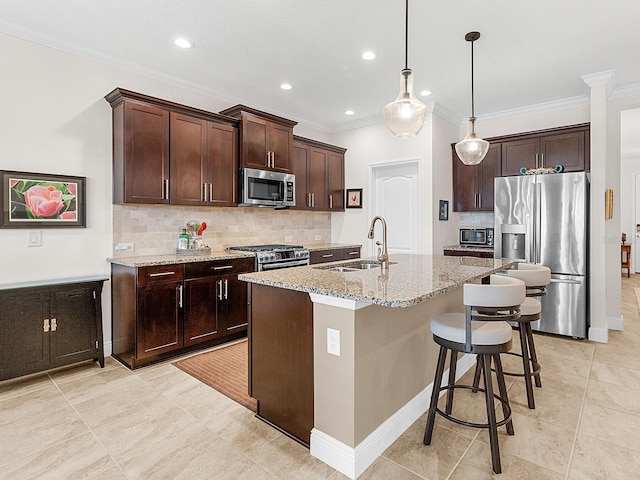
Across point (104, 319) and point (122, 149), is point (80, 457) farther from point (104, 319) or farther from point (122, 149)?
point (122, 149)

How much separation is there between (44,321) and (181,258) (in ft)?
3.68

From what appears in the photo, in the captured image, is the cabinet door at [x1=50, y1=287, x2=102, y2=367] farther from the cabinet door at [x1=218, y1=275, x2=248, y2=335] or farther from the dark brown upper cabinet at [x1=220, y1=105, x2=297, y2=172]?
the dark brown upper cabinet at [x1=220, y1=105, x2=297, y2=172]

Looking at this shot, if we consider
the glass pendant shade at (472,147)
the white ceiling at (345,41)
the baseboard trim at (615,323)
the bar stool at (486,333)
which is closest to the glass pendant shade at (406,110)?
the white ceiling at (345,41)

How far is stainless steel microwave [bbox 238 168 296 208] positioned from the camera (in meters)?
4.18

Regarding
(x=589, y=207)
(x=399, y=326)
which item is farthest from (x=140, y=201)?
(x=589, y=207)

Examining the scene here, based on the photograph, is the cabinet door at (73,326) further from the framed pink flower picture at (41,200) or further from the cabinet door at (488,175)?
the cabinet door at (488,175)

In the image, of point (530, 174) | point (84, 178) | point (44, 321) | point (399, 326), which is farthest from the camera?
point (530, 174)

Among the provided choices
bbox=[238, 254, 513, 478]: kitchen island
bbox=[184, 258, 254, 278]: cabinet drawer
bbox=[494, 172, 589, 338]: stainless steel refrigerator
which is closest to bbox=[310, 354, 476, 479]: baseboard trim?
bbox=[238, 254, 513, 478]: kitchen island

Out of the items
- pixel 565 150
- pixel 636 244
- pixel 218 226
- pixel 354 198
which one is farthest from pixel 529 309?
pixel 636 244

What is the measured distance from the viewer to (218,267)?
3.66 meters

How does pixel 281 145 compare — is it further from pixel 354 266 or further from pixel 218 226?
pixel 354 266

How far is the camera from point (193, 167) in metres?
3.77

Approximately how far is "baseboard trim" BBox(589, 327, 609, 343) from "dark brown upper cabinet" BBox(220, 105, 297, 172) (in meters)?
3.91

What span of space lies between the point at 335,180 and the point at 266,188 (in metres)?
1.58
